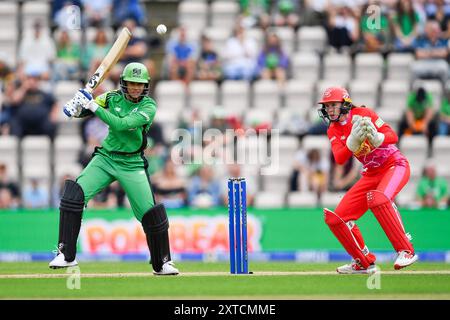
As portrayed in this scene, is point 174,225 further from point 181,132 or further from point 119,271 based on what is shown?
point 119,271

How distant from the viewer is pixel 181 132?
15.5 m

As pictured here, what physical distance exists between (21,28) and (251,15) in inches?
141

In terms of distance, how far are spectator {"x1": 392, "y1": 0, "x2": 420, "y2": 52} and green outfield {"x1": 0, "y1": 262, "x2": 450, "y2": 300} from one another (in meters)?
6.57

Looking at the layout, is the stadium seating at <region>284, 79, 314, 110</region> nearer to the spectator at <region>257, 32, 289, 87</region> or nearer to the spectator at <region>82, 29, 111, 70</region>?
the spectator at <region>257, 32, 289, 87</region>

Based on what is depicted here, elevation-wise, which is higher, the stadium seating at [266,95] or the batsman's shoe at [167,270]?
the stadium seating at [266,95]

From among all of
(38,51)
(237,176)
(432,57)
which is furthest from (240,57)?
(38,51)

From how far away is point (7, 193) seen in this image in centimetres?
1512

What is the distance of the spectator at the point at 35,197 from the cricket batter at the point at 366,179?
5.99 metres

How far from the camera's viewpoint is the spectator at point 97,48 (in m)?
16.6

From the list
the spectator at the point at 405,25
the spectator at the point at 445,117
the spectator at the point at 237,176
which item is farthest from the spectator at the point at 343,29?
the spectator at the point at 237,176

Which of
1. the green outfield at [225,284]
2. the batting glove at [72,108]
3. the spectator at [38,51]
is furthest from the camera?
the spectator at [38,51]

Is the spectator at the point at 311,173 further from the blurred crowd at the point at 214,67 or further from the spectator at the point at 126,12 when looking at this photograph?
the spectator at the point at 126,12

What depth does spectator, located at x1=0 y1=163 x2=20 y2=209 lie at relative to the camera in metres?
15.1

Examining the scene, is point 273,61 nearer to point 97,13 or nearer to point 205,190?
point 205,190
